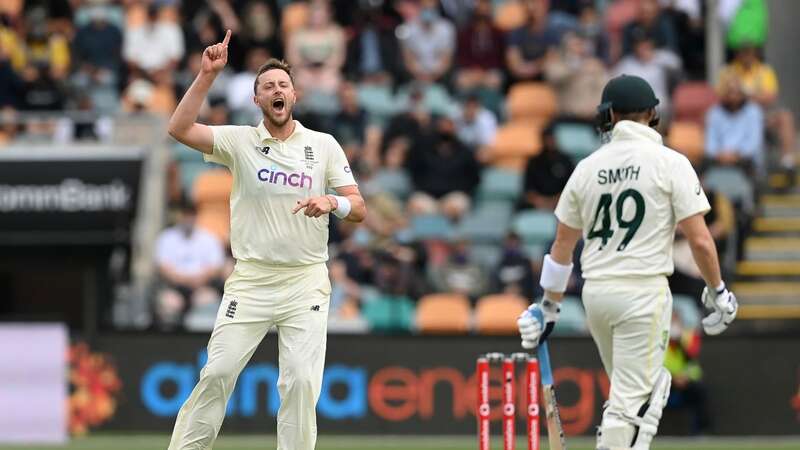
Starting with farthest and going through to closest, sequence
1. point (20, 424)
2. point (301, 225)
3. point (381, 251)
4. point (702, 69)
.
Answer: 1. point (702, 69)
2. point (381, 251)
3. point (20, 424)
4. point (301, 225)

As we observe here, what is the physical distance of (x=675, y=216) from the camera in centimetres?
859

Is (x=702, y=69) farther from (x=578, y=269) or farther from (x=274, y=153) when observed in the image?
(x=274, y=153)

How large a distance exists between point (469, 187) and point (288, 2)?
4.15 m

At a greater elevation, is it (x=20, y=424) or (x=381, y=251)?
(x=381, y=251)

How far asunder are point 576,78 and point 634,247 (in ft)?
35.8

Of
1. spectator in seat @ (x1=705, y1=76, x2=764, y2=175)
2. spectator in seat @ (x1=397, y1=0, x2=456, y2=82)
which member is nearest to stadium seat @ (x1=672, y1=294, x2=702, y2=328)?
spectator in seat @ (x1=705, y1=76, x2=764, y2=175)

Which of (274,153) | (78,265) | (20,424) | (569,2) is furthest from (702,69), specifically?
(274,153)

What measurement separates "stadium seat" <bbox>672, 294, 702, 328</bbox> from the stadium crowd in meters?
0.14

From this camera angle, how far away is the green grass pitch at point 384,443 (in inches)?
584

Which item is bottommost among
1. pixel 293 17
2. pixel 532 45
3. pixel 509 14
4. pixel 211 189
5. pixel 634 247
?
pixel 634 247

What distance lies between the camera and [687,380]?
16141 millimetres

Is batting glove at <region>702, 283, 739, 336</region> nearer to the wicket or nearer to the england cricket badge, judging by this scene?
the wicket

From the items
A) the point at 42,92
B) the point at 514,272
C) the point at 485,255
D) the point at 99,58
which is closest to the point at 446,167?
the point at 485,255

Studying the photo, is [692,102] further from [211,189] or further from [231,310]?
[231,310]
